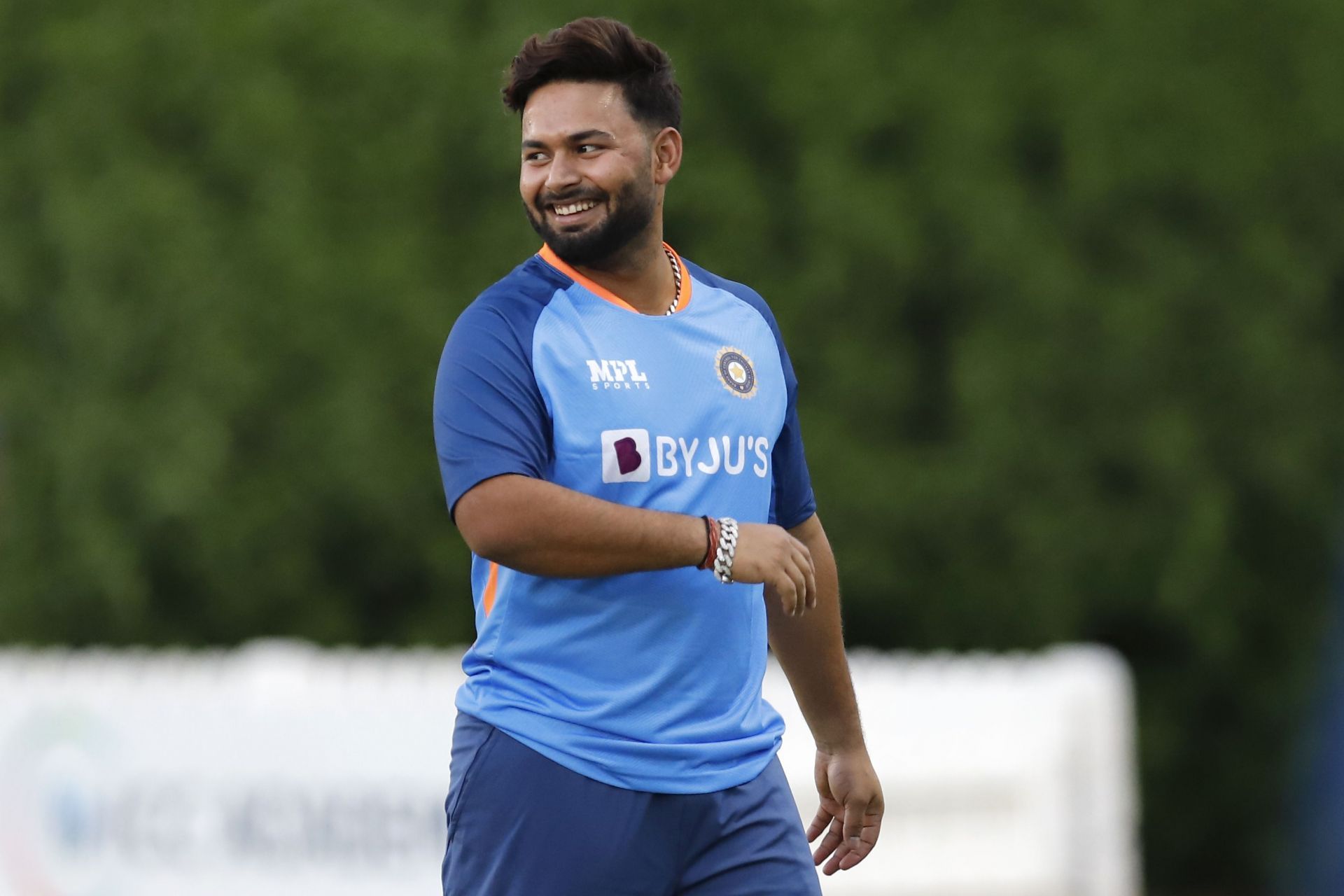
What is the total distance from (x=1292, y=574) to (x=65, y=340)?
24.5 ft

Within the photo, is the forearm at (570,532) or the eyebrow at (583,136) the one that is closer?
the forearm at (570,532)

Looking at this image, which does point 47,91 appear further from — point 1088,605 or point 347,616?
point 1088,605

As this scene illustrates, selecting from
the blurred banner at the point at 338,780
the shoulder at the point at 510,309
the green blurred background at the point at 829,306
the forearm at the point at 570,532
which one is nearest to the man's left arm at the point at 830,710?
the forearm at the point at 570,532

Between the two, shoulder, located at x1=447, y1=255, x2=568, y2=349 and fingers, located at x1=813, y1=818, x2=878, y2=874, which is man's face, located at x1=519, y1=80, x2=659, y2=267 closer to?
shoulder, located at x1=447, y1=255, x2=568, y2=349

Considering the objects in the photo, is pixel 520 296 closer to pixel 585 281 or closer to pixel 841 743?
pixel 585 281

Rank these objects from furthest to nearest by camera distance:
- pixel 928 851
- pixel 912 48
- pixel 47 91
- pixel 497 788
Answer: pixel 47 91 < pixel 912 48 < pixel 928 851 < pixel 497 788

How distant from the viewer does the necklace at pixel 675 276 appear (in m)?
3.35

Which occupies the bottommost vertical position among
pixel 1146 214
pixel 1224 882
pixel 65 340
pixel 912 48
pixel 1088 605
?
pixel 1224 882

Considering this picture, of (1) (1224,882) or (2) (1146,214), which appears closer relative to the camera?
(2) (1146,214)

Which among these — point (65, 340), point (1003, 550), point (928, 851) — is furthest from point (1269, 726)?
point (65, 340)

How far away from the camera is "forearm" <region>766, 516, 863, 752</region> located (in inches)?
140

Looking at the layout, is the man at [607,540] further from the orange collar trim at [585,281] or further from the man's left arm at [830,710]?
the man's left arm at [830,710]

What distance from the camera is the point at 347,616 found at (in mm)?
11641

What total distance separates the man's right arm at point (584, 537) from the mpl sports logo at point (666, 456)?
127 mm
